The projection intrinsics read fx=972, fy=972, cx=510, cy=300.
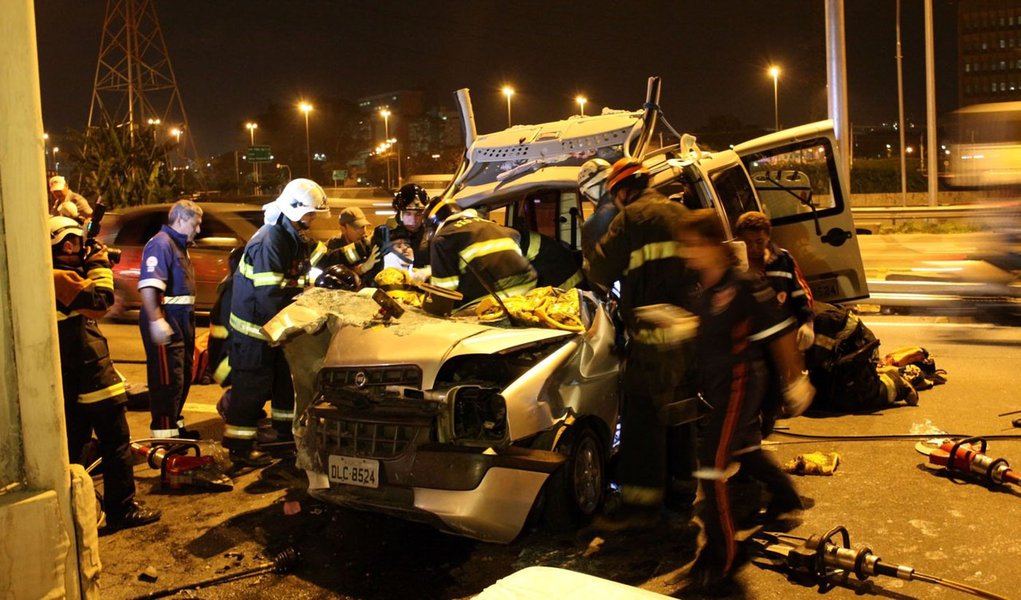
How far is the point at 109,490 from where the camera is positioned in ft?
18.5

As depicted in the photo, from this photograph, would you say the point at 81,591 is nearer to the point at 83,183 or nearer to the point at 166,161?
the point at 83,183

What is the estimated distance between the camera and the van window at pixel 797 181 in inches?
327

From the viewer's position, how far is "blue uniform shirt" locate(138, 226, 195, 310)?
694 cm

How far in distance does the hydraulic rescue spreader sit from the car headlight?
57.1 inches

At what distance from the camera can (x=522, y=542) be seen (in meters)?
5.25

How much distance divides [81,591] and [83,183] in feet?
90.7

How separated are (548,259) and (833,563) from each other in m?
3.41

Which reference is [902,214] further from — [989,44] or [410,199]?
[989,44]

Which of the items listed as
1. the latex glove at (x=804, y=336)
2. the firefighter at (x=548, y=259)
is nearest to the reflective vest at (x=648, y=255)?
the latex glove at (x=804, y=336)

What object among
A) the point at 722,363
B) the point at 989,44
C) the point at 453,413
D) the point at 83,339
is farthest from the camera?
the point at 989,44

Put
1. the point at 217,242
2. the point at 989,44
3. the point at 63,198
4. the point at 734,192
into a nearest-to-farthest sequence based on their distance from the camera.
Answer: the point at 734,192
the point at 63,198
the point at 217,242
the point at 989,44

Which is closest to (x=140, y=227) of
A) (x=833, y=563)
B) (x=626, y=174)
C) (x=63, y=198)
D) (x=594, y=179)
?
(x=63, y=198)

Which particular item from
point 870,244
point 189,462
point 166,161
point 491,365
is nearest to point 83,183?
point 166,161

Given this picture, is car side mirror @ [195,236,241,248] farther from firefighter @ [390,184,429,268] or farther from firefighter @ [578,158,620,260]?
firefighter @ [578,158,620,260]
